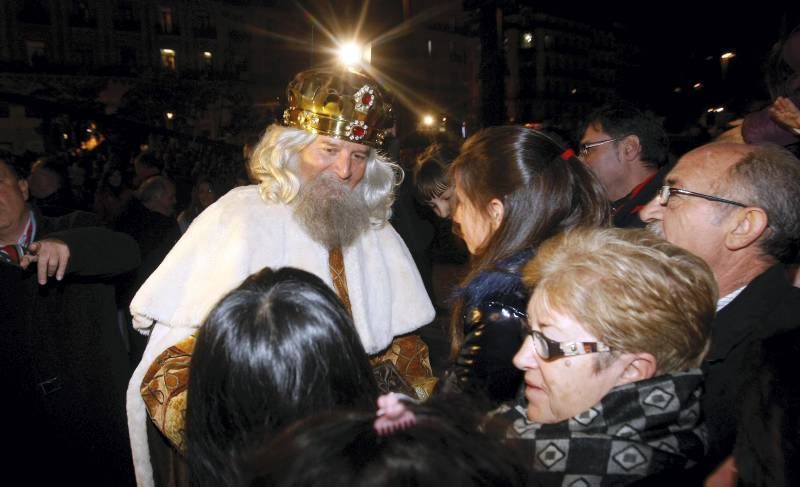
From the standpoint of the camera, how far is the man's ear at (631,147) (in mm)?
3830

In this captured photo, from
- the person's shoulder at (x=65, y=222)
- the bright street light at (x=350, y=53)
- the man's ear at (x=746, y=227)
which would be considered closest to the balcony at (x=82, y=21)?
the bright street light at (x=350, y=53)

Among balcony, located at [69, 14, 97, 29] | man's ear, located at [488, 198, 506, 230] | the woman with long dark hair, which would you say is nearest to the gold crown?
the woman with long dark hair

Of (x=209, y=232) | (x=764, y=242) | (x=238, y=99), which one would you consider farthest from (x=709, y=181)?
(x=238, y=99)

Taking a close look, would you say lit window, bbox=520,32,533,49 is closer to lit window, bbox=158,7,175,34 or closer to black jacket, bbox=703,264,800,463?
Answer: lit window, bbox=158,7,175,34

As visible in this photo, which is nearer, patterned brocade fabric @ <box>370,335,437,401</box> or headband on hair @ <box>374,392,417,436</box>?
headband on hair @ <box>374,392,417,436</box>

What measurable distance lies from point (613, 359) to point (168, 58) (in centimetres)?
5710

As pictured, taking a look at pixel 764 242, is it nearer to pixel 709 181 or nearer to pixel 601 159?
pixel 709 181

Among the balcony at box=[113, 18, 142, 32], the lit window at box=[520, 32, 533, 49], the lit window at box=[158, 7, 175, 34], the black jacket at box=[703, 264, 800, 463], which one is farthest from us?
the lit window at box=[520, 32, 533, 49]

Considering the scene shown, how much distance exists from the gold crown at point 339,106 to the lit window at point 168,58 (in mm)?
53859

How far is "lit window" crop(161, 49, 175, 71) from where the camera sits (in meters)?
50.9

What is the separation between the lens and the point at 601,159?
12.8ft

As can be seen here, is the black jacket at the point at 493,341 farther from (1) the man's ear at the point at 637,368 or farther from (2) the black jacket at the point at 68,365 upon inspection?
(2) the black jacket at the point at 68,365

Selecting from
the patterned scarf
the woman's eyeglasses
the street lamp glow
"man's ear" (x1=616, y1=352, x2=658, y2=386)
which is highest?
the street lamp glow

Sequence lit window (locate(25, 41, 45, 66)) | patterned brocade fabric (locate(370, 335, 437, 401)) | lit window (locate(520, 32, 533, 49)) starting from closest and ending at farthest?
patterned brocade fabric (locate(370, 335, 437, 401)) < lit window (locate(25, 41, 45, 66)) < lit window (locate(520, 32, 533, 49))
